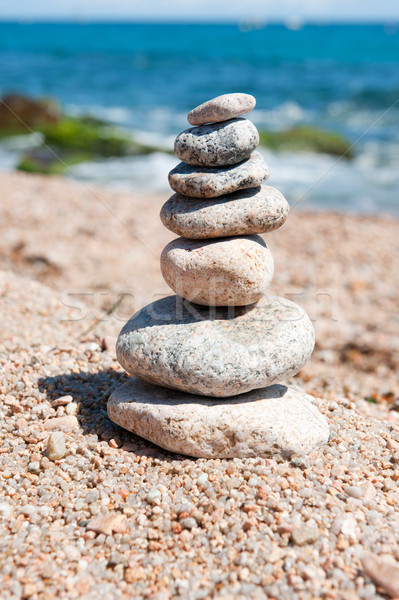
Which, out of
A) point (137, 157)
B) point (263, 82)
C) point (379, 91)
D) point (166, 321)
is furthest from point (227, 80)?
point (166, 321)

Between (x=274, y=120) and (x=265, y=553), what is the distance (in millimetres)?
26907

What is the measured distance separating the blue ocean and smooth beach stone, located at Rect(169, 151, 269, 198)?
11.0 m

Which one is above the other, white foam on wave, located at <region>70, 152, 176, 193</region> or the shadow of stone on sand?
the shadow of stone on sand

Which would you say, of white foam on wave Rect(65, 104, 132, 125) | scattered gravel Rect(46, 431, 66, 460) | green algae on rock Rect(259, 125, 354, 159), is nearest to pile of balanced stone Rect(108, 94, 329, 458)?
scattered gravel Rect(46, 431, 66, 460)

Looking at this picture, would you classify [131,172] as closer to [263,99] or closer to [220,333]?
[220,333]

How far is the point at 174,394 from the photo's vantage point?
423cm

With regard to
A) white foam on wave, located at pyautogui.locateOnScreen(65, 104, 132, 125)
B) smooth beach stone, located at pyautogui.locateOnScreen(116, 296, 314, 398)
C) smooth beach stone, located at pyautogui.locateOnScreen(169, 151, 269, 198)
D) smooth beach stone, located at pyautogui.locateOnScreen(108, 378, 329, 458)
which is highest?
smooth beach stone, located at pyautogui.locateOnScreen(169, 151, 269, 198)

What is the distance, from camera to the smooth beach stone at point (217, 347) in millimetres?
3887

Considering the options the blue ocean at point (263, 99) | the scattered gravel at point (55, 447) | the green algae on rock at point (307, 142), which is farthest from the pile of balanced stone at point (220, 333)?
the green algae on rock at point (307, 142)

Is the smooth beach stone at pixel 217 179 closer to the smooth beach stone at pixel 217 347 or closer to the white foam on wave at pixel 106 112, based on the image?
the smooth beach stone at pixel 217 347

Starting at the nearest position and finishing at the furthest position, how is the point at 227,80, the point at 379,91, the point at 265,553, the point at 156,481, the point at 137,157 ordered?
1. the point at 265,553
2. the point at 156,481
3. the point at 137,157
4. the point at 379,91
5. the point at 227,80

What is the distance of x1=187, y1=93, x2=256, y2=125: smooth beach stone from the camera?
3.91m

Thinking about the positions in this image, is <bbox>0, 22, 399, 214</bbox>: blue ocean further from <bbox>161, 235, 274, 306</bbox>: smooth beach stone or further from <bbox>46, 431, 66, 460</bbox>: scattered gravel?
<bbox>46, 431, 66, 460</bbox>: scattered gravel

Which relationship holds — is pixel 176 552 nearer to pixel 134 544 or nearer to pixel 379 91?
pixel 134 544
